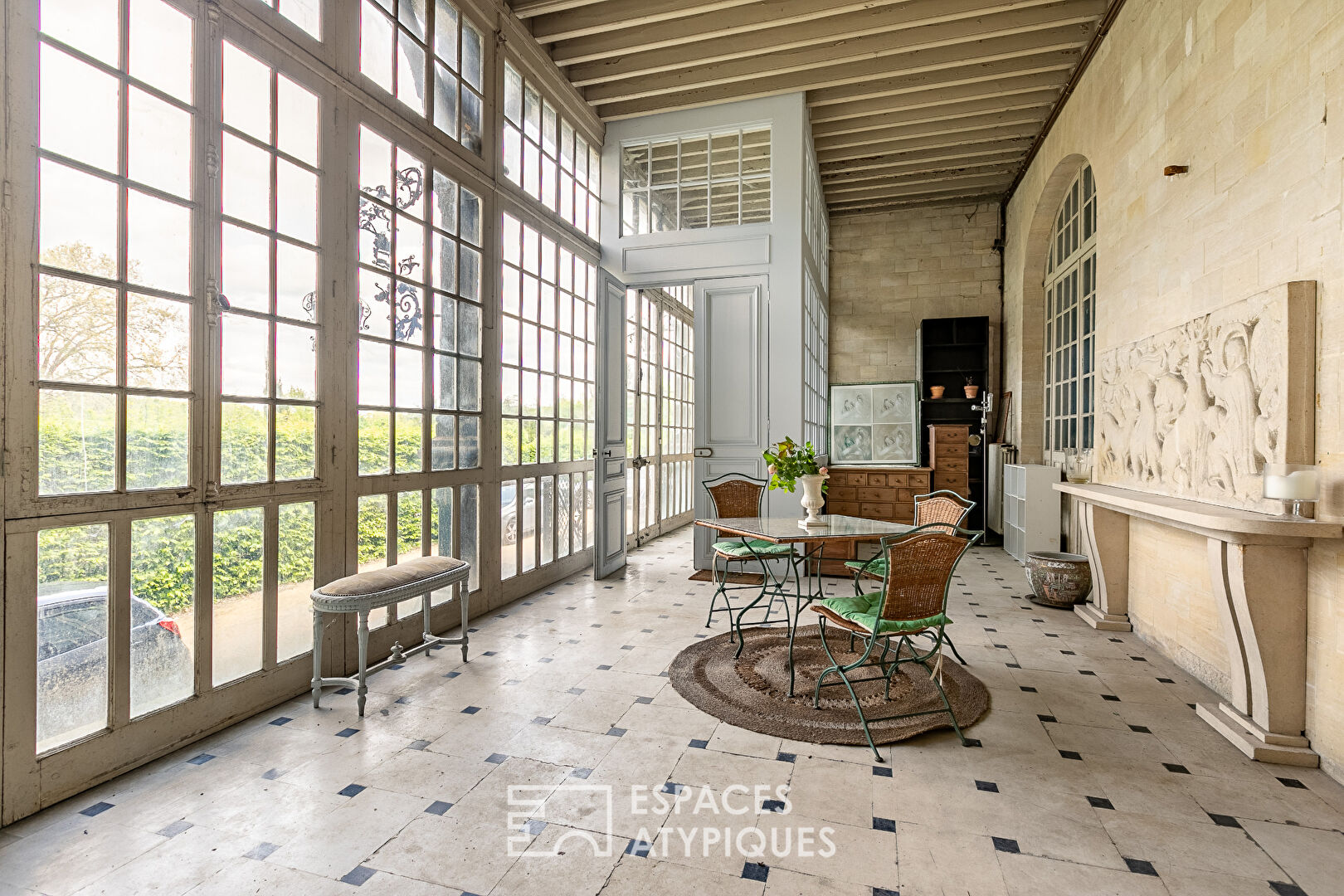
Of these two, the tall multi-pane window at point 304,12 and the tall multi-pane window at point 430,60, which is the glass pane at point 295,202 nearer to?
the tall multi-pane window at point 304,12

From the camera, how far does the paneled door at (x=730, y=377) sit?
19.5 ft

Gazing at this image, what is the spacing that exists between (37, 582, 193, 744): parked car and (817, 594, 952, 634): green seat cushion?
115 inches

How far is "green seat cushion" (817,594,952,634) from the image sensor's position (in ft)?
9.11

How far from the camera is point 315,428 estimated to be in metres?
3.25

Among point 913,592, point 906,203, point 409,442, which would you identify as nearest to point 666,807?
point 913,592

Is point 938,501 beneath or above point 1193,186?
beneath

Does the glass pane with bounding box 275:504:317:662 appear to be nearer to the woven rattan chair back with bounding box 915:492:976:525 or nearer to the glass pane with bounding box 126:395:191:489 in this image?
the glass pane with bounding box 126:395:191:489

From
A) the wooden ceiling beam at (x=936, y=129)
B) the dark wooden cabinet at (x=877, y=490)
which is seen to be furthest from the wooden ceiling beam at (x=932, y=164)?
the dark wooden cabinet at (x=877, y=490)

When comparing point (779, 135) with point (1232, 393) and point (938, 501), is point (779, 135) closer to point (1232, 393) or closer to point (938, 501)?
point (938, 501)

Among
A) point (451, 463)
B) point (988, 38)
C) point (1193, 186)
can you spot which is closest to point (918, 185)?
point (988, 38)

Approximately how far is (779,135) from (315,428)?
193 inches

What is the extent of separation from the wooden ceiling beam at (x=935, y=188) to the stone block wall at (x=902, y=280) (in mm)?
557

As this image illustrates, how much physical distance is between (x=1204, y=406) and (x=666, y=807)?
135 inches

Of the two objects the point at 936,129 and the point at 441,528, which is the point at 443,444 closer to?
the point at 441,528
